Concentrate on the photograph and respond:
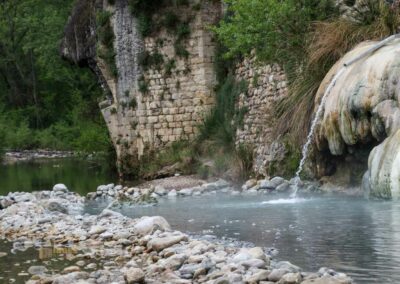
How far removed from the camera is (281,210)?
36.0ft

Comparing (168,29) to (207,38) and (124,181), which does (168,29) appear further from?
(124,181)

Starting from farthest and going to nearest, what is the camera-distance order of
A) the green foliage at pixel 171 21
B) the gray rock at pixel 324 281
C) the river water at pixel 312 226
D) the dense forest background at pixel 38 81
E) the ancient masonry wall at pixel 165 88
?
the dense forest background at pixel 38 81, the green foliage at pixel 171 21, the ancient masonry wall at pixel 165 88, the river water at pixel 312 226, the gray rock at pixel 324 281

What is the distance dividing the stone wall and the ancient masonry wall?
1689 mm

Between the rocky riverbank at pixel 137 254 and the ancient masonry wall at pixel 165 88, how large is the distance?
696 centimetres

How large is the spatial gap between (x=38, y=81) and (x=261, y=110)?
3423 centimetres

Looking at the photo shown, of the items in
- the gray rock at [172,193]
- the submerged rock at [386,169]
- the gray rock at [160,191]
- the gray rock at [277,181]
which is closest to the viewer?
the submerged rock at [386,169]

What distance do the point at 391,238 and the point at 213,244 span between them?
5.79 ft

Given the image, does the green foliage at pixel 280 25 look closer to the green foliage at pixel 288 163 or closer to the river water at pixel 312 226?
the green foliage at pixel 288 163

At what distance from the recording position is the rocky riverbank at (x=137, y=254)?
651 centimetres

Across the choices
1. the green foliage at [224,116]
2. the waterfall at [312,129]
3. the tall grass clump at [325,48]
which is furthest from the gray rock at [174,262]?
the green foliage at [224,116]

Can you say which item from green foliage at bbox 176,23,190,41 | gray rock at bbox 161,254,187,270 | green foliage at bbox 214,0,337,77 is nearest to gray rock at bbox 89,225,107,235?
gray rock at bbox 161,254,187,270

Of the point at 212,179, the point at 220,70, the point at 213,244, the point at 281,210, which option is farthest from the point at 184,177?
the point at 213,244

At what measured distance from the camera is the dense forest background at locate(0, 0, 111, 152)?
40969mm

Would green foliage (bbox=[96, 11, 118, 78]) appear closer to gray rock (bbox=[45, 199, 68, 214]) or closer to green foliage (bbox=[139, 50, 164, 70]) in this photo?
green foliage (bbox=[139, 50, 164, 70])
